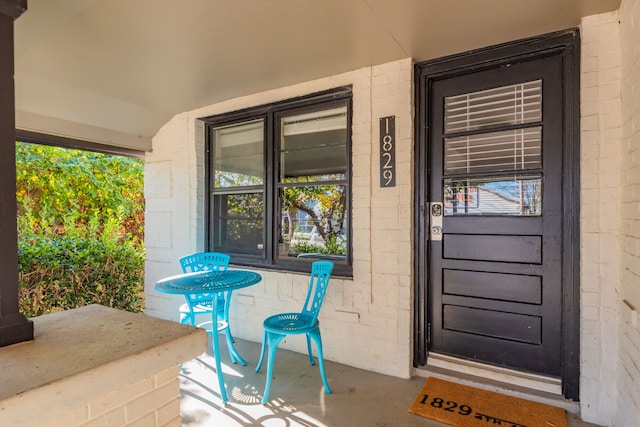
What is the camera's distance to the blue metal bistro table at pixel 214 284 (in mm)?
2364

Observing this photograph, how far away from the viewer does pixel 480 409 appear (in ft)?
7.50

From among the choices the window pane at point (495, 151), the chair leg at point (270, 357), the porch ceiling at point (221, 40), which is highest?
the porch ceiling at point (221, 40)

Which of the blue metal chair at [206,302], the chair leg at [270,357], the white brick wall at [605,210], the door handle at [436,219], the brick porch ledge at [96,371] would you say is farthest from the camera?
the blue metal chair at [206,302]

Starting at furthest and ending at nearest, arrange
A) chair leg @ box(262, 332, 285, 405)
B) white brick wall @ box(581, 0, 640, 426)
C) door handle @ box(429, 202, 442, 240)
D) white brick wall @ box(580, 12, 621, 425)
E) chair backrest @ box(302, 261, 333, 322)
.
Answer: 1. door handle @ box(429, 202, 442, 240)
2. chair backrest @ box(302, 261, 333, 322)
3. chair leg @ box(262, 332, 285, 405)
4. white brick wall @ box(580, 12, 621, 425)
5. white brick wall @ box(581, 0, 640, 426)

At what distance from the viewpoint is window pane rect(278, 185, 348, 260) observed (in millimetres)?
3193

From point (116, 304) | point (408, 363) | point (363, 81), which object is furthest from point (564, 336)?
point (116, 304)

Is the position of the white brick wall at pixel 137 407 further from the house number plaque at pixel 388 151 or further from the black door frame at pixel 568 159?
the black door frame at pixel 568 159

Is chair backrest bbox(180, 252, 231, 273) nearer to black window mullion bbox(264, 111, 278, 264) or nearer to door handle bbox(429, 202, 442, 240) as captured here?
black window mullion bbox(264, 111, 278, 264)

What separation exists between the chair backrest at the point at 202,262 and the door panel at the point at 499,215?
1959 millimetres

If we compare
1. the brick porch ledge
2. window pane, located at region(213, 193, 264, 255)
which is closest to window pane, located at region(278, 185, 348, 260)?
window pane, located at region(213, 193, 264, 255)

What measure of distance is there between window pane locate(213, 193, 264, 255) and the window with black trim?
1cm

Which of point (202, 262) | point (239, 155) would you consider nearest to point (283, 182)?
point (239, 155)

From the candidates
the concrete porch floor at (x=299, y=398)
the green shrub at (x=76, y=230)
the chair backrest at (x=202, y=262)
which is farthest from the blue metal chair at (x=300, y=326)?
the green shrub at (x=76, y=230)

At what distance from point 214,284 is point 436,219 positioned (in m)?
1.80
